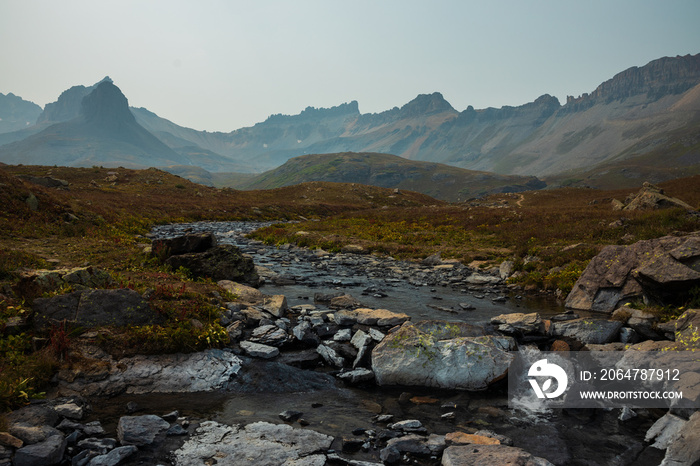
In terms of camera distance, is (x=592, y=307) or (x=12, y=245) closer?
(x=592, y=307)

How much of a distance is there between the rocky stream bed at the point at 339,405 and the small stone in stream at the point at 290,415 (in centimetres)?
9

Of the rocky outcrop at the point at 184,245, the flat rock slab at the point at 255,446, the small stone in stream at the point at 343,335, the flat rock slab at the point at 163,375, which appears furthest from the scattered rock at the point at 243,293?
the flat rock slab at the point at 255,446

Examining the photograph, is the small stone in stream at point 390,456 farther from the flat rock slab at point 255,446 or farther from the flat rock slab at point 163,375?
the flat rock slab at point 163,375

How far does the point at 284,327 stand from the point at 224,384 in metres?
3.54

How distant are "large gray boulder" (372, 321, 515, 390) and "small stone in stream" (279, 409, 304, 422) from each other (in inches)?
106

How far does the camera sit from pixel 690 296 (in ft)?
41.5

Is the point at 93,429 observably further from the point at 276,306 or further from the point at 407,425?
the point at 276,306

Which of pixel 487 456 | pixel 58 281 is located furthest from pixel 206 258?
pixel 487 456

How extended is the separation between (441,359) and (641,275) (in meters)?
8.97

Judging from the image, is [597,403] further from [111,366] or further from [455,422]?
[111,366]

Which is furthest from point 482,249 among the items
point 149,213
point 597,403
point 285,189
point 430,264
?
point 285,189

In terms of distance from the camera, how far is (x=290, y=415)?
827 cm

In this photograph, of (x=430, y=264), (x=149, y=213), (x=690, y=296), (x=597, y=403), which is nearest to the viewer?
(x=597, y=403)

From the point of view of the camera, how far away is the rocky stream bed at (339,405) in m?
6.83
